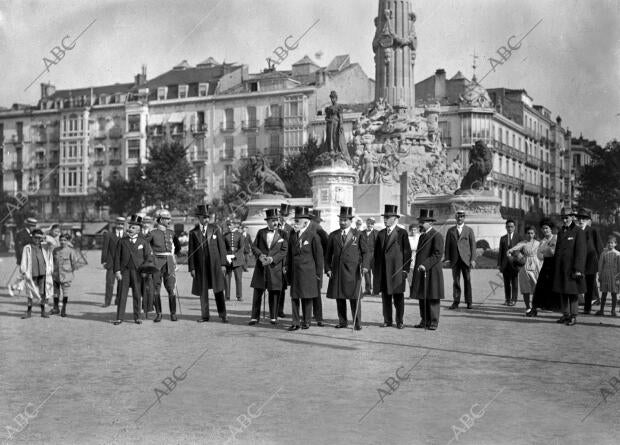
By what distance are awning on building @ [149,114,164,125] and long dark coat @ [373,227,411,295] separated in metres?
66.6

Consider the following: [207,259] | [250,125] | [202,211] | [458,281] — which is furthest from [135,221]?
[250,125]

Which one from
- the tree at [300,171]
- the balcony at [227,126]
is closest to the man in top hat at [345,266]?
the tree at [300,171]

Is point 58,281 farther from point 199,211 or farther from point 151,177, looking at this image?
point 151,177

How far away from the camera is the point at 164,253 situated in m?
14.8

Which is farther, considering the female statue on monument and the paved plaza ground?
the female statue on monument

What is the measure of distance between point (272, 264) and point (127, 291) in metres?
2.38

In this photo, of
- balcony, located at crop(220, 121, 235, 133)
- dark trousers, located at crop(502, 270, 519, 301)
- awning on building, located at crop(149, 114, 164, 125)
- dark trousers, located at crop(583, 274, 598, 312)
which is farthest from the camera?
awning on building, located at crop(149, 114, 164, 125)

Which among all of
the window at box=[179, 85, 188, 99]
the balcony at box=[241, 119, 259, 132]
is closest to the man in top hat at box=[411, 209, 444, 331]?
the balcony at box=[241, 119, 259, 132]

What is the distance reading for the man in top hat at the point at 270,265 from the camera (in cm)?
1354

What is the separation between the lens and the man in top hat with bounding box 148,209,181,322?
14336 millimetres

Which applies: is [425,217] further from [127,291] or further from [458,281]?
[127,291]

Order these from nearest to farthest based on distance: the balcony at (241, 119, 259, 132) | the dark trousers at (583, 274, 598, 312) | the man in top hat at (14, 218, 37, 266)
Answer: the dark trousers at (583, 274, 598, 312)
the man in top hat at (14, 218, 37, 266)
the balcony at (241, 119, 259, 132)

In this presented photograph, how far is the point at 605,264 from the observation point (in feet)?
51.6

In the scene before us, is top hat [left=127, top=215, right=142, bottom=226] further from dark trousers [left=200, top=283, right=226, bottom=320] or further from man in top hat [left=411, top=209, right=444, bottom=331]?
man in top hat [left=411, top=209, right=444, bottom=331]
